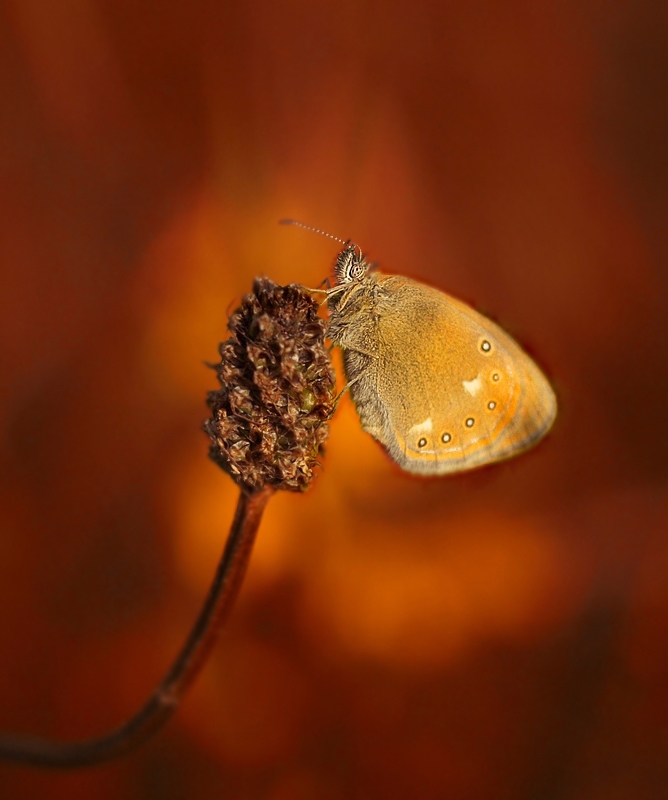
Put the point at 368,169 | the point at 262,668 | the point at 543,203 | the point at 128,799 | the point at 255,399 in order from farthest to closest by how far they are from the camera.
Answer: the point at 543,203, the point at 368,169, the point at 262,668, the point at 128,799, the point at 255,399

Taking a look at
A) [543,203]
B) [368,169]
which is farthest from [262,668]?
[543,203]

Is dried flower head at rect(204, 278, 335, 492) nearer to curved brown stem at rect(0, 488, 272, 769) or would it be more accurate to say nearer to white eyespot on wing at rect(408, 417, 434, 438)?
curved brown stem at rect(0, 488, 272, 769)

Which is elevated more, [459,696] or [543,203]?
[543,203]

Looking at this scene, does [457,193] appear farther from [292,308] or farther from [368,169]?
[292,308]

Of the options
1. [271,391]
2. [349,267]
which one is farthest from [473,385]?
[271,391]

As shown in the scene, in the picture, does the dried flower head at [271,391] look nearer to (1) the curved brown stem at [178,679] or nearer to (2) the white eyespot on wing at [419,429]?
(1) the curved brown stem at [178,679]

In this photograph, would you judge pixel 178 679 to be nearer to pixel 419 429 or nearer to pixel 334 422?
pixel 419 429
